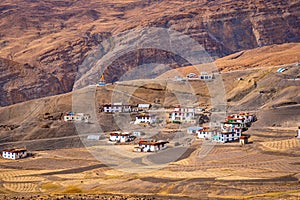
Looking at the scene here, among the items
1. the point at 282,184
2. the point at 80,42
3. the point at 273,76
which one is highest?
the point at 80,42

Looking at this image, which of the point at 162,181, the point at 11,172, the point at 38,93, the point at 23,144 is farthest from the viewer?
the point at 38,93

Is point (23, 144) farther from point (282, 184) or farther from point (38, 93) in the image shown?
point (38, 93)

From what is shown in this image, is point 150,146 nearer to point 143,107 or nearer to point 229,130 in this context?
point 229,130

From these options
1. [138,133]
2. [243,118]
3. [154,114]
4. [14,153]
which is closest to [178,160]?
[138,133]

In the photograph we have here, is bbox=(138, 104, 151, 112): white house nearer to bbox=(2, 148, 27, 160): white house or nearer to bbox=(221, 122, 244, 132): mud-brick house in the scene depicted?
bbox=(221, 122, 244, 132): mud-brick house

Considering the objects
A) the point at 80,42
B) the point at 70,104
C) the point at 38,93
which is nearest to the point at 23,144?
the point at 70,104

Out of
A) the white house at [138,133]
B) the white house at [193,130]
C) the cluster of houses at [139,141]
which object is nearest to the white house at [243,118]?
the white house at [193,130]

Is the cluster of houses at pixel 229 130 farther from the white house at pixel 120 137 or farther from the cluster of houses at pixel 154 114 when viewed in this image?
the white house at pixel 120 137
